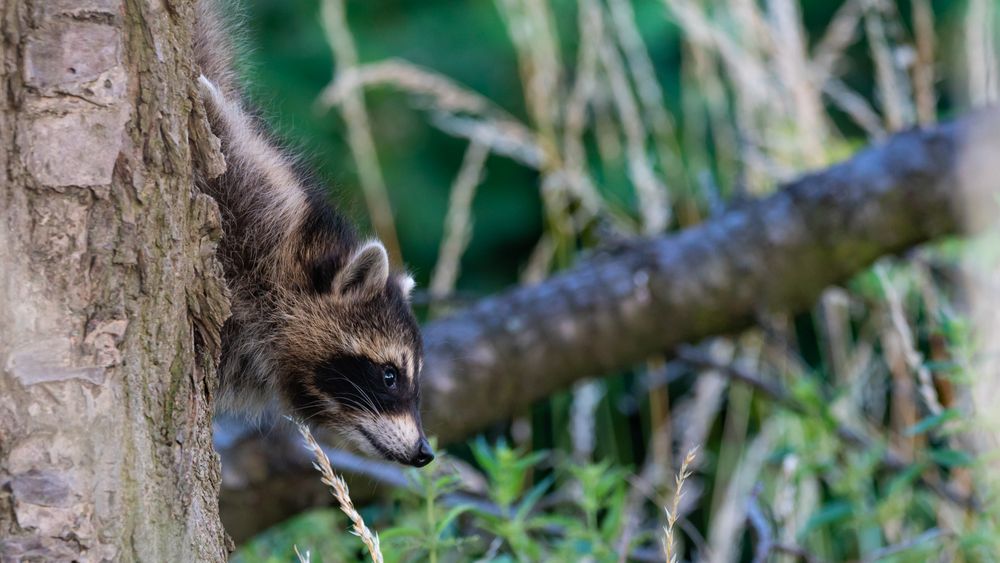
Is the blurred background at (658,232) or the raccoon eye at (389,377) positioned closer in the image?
the raccoon eye at (389,377)

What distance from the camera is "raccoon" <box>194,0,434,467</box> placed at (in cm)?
268

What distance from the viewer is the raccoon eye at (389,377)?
2.88 metres

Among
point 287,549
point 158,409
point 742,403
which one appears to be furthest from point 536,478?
point 158,409

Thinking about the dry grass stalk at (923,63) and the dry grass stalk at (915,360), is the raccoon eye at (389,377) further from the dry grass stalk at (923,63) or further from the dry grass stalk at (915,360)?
the dry grass stalk at (923,63)

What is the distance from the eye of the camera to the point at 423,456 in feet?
8.97

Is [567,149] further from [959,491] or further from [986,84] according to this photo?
[959,491]

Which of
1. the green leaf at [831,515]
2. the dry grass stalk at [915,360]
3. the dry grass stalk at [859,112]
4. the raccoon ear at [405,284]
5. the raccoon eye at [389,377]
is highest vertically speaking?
the raccoon ear at [405,284]

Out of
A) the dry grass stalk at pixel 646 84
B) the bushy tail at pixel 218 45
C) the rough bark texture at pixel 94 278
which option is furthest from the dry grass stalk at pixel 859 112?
the rough bark texture at pixel 94 278

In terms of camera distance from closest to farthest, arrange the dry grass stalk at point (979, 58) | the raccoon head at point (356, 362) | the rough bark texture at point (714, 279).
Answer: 1. the raccoon head at point (356, 362)
2. the rough bark texture at point (714, 279)
3. the dry grass stalk at point (979, 58)

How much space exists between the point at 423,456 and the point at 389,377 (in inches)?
9.6

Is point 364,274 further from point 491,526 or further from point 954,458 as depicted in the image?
point 954,458

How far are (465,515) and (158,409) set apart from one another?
1.77 metres

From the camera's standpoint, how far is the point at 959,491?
3.61 meters

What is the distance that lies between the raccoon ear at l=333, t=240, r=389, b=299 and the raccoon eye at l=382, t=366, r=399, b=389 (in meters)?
0.19
